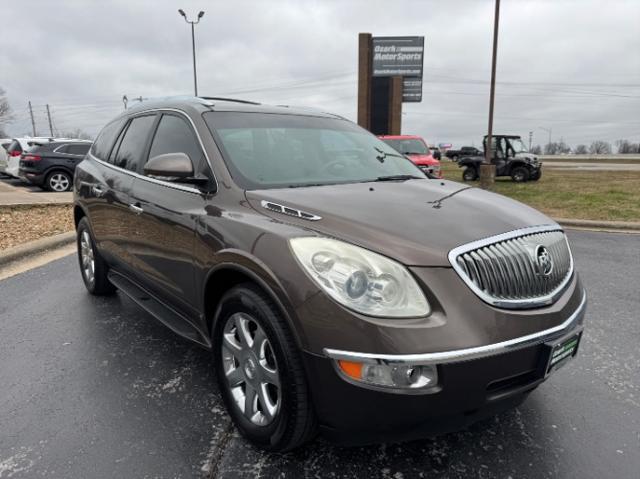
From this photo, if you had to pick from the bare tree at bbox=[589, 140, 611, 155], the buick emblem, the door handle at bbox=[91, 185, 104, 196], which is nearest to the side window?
the door handle at bbox=[91, 185, 104, 196]

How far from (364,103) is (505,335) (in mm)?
36156

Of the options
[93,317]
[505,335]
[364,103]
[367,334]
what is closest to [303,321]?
[367,334]

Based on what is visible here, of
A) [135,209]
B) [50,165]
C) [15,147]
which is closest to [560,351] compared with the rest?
[135,209]

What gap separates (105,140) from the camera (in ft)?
15.3

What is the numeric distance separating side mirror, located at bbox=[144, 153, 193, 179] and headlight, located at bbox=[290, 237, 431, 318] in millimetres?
1043

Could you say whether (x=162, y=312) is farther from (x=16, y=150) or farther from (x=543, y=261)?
(x=16, y=150)

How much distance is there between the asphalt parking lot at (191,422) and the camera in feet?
7.26

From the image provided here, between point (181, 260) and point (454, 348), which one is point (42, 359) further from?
point (454, 348)

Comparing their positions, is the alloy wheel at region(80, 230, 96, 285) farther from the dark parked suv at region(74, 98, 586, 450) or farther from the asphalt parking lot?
the dark parked suv at region(74, 98, 586, 450)

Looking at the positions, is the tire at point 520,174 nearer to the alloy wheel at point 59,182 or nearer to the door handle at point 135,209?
the alloy wheel at point 59,182

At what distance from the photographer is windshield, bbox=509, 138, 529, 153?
1961cm

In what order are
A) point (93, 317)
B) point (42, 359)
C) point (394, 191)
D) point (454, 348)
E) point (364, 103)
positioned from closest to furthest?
1. point (454, 348)
2. point (394, 191)
3. point (42, 359)
4. point (93, 317)
5. point (364, 103)

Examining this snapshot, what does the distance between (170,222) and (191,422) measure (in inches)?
45.5

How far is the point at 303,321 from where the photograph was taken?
193 cm
